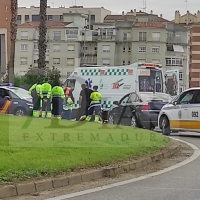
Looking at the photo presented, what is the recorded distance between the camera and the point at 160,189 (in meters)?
9.71

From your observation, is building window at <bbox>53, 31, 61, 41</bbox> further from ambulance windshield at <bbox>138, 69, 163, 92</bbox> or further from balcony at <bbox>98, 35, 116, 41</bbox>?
ambulance windshield at <bbox>138, 69, 163, 92</bbox>

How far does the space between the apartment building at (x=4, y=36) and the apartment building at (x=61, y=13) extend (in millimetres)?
44049

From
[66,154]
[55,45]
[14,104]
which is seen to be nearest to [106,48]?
[55,45]

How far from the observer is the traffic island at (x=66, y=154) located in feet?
31.2

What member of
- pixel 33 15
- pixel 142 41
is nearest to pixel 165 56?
pixel 142 41

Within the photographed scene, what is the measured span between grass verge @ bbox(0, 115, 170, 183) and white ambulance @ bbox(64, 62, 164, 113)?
28.0 feet

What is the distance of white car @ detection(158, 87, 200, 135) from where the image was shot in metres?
20.0

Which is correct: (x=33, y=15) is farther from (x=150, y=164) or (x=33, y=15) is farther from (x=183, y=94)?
(x=150, y=164)

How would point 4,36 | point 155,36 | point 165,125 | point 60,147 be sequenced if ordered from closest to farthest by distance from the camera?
point 60,147 → point 165,125 → point 4,36 → point 155,36

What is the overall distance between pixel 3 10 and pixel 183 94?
37.3 m

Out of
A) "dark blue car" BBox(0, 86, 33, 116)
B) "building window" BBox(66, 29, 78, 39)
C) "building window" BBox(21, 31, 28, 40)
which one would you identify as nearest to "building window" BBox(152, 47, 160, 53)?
"building window" BBox(66, 29, 78, 39)

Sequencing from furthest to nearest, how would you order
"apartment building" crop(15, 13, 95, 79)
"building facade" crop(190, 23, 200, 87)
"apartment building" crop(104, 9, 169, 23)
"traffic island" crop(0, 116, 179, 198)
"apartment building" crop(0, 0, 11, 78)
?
"apartment building" crop(104, 9, 169, 23)
"building facade" crop(190, 23, 200, 87)
"apartment building" crop(15, 13, 95, 79)
"apartment building" crop(0, 0, 11, 78)
"traffic island" crop(0, 116, 179, 198)

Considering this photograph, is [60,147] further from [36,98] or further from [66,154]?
[36,98]

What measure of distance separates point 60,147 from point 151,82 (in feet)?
48.4
